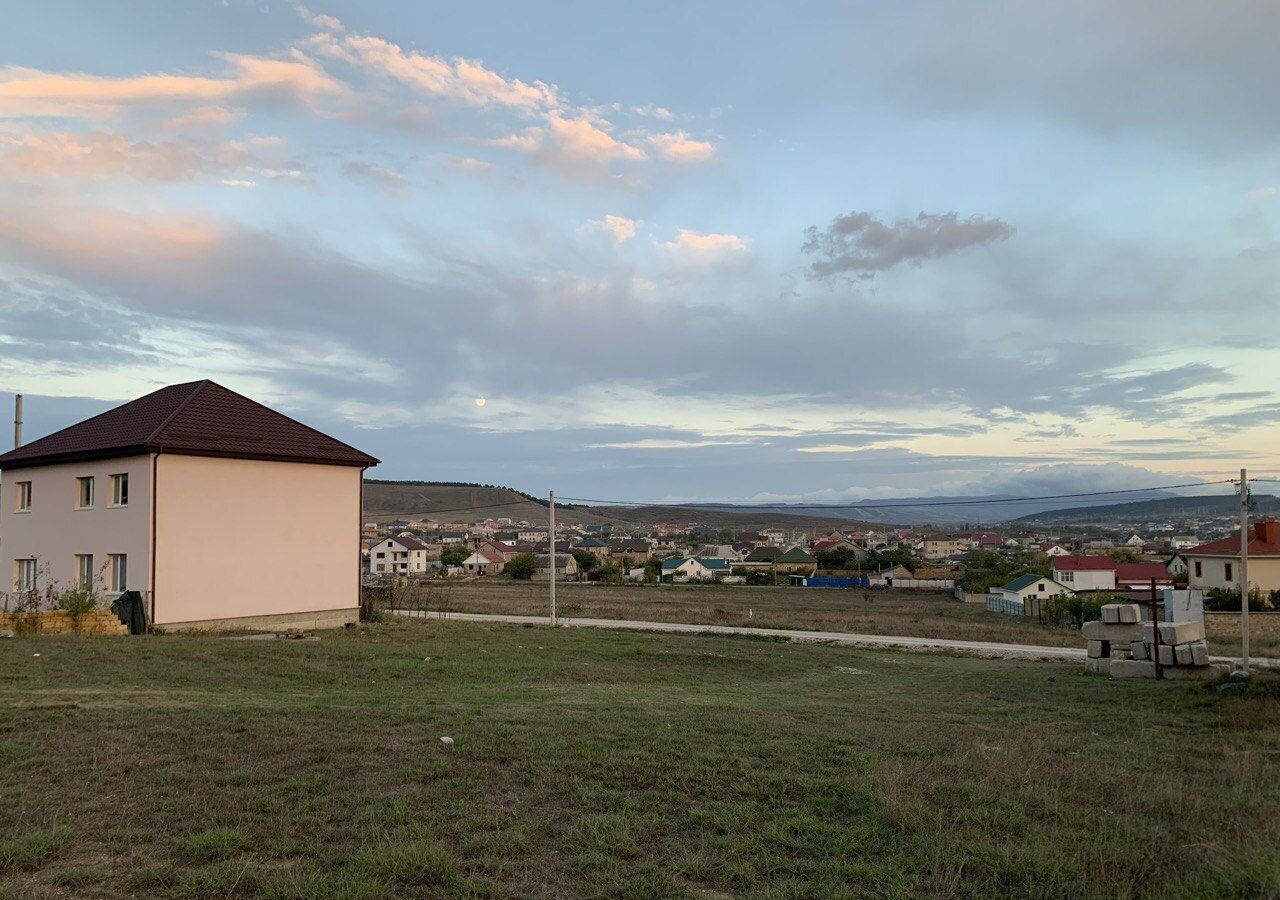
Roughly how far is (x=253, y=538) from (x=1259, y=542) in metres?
56.6

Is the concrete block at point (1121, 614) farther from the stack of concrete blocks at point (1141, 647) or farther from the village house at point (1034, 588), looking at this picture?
the village house at point (1034, 588)

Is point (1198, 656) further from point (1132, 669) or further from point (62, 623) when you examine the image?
point (62, 623)

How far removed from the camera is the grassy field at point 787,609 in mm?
36594

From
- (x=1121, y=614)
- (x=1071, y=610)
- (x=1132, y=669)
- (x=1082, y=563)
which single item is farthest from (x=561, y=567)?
(x=1132, y=669)

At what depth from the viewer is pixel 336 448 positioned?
26.4m

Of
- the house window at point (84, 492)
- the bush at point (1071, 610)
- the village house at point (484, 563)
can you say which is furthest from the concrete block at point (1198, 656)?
the village house at point (484, 563)

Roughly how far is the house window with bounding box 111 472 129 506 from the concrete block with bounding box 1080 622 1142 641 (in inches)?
974

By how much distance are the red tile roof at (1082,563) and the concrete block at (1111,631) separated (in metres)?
50.9

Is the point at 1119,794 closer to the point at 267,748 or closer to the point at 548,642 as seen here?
the point at 267,748

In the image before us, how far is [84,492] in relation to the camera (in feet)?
79.3

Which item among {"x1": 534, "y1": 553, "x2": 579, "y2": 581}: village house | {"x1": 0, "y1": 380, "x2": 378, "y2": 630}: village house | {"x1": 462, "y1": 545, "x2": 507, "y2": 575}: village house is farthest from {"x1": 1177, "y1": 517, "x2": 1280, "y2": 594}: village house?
{"x1": 462, "y1": 545, "x2": 507, "y2": 575}: village house

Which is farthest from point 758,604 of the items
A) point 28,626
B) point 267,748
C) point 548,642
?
point 267,748

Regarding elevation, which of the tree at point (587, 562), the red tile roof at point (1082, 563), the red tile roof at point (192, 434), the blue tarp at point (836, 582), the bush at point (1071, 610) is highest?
the red tile roof at point (192, 434)

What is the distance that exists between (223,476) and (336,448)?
145 inches
